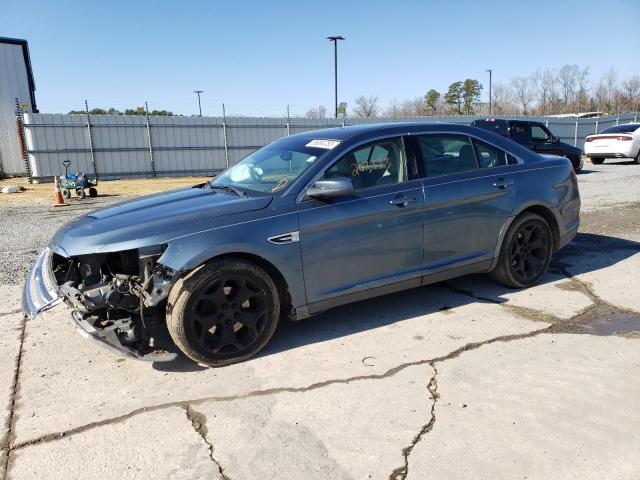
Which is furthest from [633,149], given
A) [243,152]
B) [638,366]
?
[638,366]

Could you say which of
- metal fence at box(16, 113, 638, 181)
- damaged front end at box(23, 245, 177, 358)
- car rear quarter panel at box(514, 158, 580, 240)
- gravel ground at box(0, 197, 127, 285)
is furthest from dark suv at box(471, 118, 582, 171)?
damaged front end at box(23, 245, 177, 358)

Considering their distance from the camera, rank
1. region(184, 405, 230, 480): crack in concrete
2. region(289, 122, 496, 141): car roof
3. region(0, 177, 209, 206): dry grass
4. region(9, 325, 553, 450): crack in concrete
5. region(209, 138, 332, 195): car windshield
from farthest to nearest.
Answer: region(0, 177, 209, 206): dry grass → region(289, 122, 496, 141): car roof → region(209, 138, 332, 195): car windshield → region(9, 325, 553, 450): crack in concrete → region(184, 405, 230, 480): crack in concrete

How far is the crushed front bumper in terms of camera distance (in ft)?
11.3

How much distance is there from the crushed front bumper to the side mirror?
1896 millimetres

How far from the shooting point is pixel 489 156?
4.88 meters

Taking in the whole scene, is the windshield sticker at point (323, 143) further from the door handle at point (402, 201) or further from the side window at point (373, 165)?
the door handle at point (402, 201)

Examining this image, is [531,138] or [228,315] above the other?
[531,138]

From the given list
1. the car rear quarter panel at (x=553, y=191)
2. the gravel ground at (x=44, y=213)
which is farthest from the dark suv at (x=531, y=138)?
the car rear quarter panel at (x=553, y=191)

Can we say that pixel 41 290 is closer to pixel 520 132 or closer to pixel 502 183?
pixel 502 183

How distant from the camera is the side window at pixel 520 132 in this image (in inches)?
637

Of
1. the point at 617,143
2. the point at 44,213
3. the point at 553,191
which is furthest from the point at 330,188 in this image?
the point at 617,143

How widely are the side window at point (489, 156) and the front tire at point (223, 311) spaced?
7.97 ft

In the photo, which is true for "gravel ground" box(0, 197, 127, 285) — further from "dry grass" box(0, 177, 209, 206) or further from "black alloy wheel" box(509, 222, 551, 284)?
"black alloy wheel" box(509, 222, 551, 284)

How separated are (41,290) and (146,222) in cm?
92
